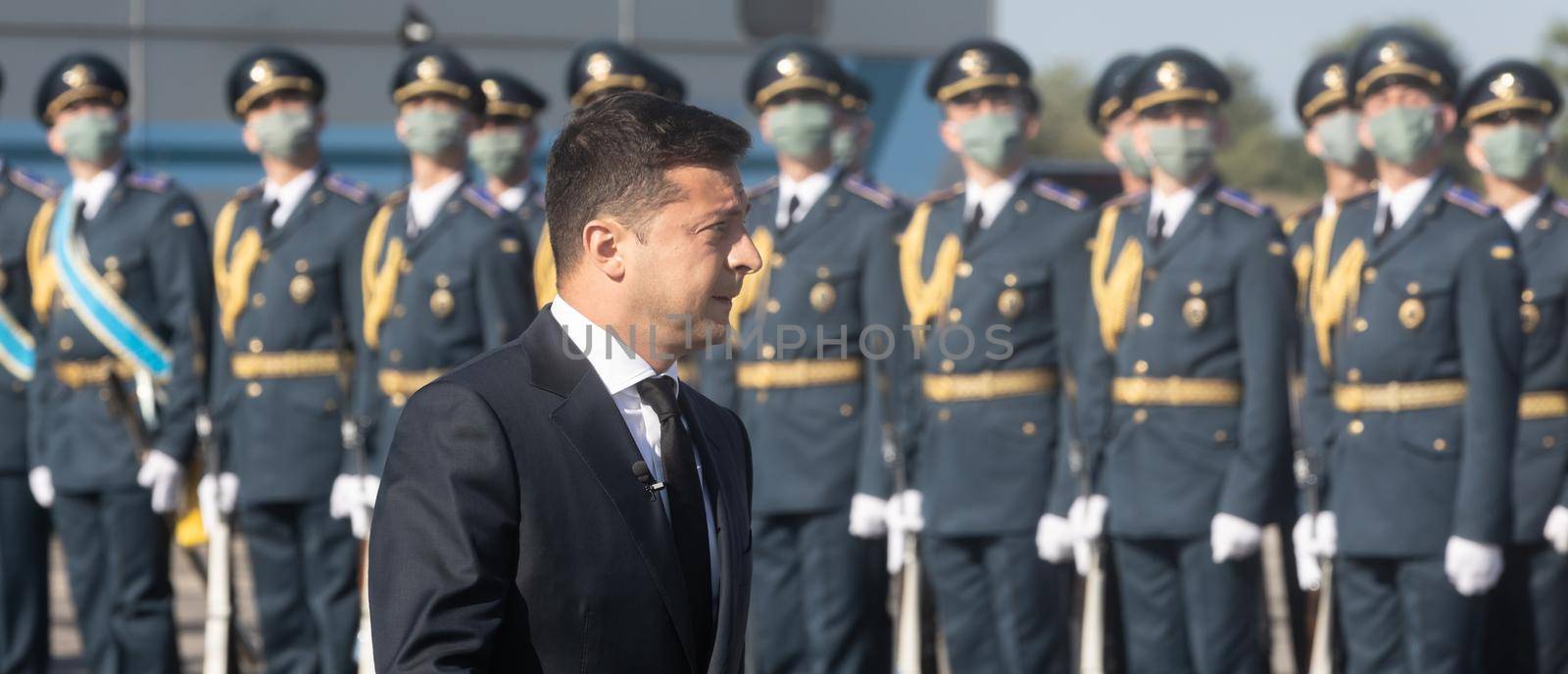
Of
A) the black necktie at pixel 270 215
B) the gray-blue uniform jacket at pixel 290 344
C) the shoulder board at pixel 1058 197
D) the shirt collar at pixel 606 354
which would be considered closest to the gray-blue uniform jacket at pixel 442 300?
the gray-blue uniform jacket at pixel 290 344

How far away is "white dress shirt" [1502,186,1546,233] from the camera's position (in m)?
6.69

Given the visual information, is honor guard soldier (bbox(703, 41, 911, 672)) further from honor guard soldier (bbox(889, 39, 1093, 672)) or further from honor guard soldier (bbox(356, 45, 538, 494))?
honor guard soldier (bbox(356, 45, 538, 494))

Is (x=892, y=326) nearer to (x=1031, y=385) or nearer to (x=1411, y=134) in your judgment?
(x=1031, y=385)

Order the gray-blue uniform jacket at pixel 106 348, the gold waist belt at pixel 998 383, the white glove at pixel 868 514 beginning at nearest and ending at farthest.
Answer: the gold waist belt at pixel 998 383
the white glove at pixel 868 514
the gray-blue uniform jacket at pixel 106 348

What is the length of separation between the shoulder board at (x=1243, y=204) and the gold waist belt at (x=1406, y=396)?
584 mm

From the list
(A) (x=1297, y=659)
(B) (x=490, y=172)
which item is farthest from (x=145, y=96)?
(A) (x=1297, y=659)

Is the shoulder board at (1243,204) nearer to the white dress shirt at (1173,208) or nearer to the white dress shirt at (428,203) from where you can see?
the white dress shirt at (1173,208)

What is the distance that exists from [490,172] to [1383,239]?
3453mm

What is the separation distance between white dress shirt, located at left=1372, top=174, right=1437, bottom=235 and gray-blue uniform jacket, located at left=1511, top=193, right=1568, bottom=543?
26.3 inches

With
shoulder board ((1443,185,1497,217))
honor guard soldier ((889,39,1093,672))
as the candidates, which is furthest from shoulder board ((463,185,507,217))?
shoulder board ((1443,185,1497,217))

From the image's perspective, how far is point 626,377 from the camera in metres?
2.64

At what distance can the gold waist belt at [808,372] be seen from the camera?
657 cm

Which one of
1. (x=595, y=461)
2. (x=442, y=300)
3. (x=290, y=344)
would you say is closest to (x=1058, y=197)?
(x=442, y=300)

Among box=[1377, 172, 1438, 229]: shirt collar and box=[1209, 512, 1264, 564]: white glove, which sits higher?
box=[1377, 172, 1438, 229]: shirt collar
